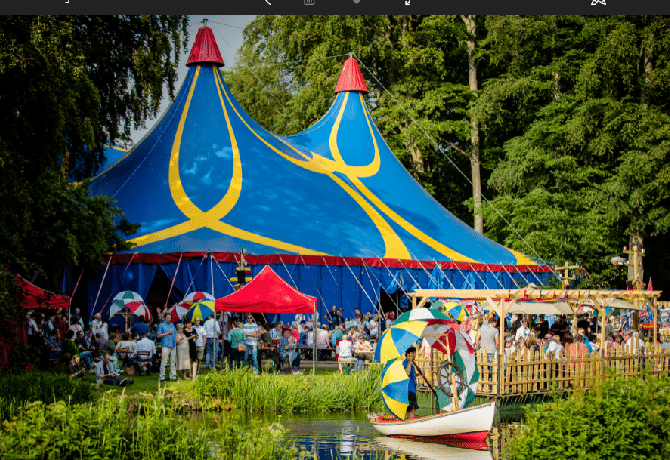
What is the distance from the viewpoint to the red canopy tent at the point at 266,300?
15.7 metres

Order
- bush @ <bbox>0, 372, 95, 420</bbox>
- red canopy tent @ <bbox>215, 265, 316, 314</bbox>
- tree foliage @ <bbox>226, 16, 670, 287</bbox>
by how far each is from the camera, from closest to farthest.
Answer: bush @ <bbox>0, 372, 95, 420</bbox>
red canopy tent @ <bbox>215, 265, 316, 314</bbox>
tree foliage @ <bbox>226, 16, 670, 287</bbox>

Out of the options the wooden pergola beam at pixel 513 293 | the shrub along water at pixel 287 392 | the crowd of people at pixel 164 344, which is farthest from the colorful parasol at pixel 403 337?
the crowd of people at pixel 164 344

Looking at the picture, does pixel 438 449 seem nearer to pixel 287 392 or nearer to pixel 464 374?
pixel 464 374

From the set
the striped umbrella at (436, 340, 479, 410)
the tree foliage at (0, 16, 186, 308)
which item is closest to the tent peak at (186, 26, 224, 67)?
the tree foliage at (0, 16, 186, 308)

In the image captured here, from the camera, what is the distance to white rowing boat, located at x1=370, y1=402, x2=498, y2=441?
1002 centimetres

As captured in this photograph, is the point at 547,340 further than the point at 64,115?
Yes

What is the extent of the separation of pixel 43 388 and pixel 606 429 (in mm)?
6967

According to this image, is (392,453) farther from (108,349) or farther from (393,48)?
(393,48)

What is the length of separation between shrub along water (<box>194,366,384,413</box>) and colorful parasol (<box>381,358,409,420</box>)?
2.34m

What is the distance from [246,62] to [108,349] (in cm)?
2912

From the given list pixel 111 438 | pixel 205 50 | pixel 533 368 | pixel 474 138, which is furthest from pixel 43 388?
pixel 474 138

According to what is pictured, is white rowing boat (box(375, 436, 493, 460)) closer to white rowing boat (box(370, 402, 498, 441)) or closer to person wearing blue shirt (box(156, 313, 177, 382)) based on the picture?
white rowing boat (box(370, 402, 498, 441))

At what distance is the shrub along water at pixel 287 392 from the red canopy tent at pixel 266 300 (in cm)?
252

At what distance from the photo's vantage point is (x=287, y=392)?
12719 mm
